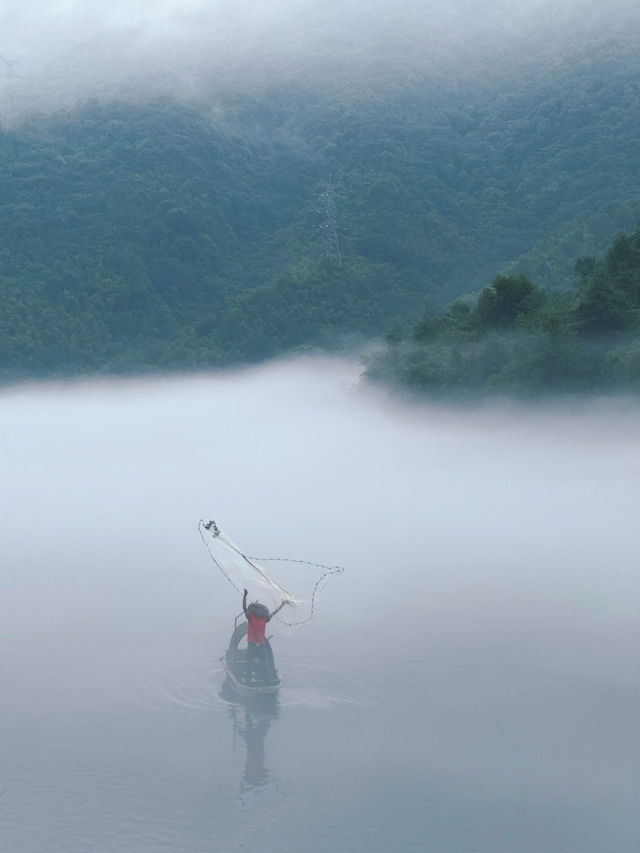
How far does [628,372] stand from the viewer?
1160 inches

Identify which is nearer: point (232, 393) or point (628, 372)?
point (628, 372)

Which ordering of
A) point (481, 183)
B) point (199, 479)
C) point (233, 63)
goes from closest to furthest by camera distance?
point (199, 479) < point (481, 183) < point (233, 63)

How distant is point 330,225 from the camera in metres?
69.9

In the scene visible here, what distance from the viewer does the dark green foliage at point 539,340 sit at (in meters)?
31.1

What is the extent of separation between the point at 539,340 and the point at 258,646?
767 inches

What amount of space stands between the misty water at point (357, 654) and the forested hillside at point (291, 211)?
2199cm

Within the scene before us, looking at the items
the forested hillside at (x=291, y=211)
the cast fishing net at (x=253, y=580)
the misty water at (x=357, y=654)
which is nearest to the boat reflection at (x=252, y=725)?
the misty water at (x=357, y=654)

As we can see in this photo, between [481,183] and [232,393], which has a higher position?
[481,183]

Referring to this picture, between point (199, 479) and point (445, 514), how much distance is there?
10108 millimetres

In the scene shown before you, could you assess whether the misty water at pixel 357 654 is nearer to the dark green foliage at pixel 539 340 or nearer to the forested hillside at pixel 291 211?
the dark green foliage at pixel 539 340

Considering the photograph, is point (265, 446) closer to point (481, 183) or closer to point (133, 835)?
point (133, 835)

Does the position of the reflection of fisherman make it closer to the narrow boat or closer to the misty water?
the narrow boat

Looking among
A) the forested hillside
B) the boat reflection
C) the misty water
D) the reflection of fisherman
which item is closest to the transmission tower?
the forested hillside

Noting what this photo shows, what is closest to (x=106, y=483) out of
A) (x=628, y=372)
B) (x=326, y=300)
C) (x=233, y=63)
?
(x=628, y=372)
